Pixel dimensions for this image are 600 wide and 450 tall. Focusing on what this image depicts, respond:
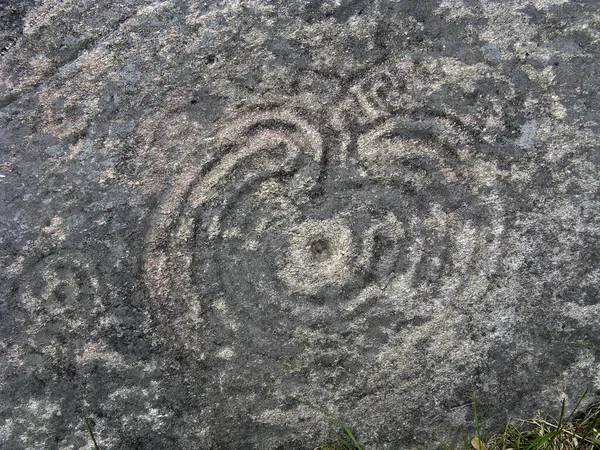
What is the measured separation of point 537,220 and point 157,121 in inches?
36.2

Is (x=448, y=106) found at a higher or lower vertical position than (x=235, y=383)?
higher

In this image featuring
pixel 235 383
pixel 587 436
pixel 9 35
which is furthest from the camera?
pixel 587 436

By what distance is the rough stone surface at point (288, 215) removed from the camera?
192 centimetres

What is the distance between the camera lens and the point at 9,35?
1.90 meters

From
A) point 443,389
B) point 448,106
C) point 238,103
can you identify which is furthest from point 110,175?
point 443,389

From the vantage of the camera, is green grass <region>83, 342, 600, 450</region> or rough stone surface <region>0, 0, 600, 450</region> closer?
rough stone surface <region>0, 0, 600, 450</region>

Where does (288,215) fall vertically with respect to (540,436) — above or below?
above

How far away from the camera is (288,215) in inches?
79.4

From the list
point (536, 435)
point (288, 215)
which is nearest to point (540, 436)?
point (536, 435)

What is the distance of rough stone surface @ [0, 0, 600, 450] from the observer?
1.92 metres

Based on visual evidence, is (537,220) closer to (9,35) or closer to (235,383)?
(235,383)

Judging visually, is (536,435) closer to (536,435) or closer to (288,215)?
(536,435)

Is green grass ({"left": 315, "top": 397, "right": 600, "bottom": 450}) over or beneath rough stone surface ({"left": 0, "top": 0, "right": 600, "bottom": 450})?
beneath

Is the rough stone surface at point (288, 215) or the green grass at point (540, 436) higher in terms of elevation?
the rough stone surface at point (288, 215)
